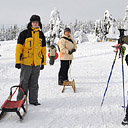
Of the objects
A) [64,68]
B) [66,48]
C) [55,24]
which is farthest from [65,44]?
[55,24]

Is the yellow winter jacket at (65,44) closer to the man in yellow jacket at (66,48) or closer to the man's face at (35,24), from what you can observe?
the man in yellow jacket at (66,48)

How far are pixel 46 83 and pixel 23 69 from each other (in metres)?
3.03

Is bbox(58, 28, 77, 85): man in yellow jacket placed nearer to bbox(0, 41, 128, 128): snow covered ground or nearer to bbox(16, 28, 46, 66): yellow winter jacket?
bbox(0, 41, 128, 128): snow covered ground

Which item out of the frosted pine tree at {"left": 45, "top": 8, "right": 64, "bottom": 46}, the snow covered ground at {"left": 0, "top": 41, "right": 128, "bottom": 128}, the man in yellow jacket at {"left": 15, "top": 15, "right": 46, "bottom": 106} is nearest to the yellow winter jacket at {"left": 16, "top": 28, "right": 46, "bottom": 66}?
the man in yellow jacket at {"left": 15, "top": 15, "right": 46, "bottom": 106}

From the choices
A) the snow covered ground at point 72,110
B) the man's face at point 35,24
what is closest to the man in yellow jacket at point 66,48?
the snow covered ground at point 72,110

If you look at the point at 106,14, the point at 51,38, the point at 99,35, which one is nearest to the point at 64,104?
the point at 51,38

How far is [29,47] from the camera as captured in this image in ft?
14.5

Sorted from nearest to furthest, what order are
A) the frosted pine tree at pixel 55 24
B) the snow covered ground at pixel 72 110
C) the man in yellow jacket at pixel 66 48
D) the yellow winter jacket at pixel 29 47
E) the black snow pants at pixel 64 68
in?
the snow covered ground at pixel 72 110 → the yellow winter jacket at pixel 29 47 → the man in yellow jacket at pixel 66 48 → the black snow pants at pixel 64 68 → the frosted pine tree at pixel 55 24

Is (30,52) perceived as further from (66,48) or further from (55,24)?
(55,24)

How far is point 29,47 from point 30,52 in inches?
4.9

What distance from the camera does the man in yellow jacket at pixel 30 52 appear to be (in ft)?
14.2

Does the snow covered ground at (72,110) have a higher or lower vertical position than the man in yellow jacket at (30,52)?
lower

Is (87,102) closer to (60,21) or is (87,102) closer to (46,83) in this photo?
(46,83)

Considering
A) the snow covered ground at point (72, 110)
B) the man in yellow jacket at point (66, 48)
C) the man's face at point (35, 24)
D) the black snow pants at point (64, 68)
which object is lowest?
the snow covered ground at point (72, 110)
